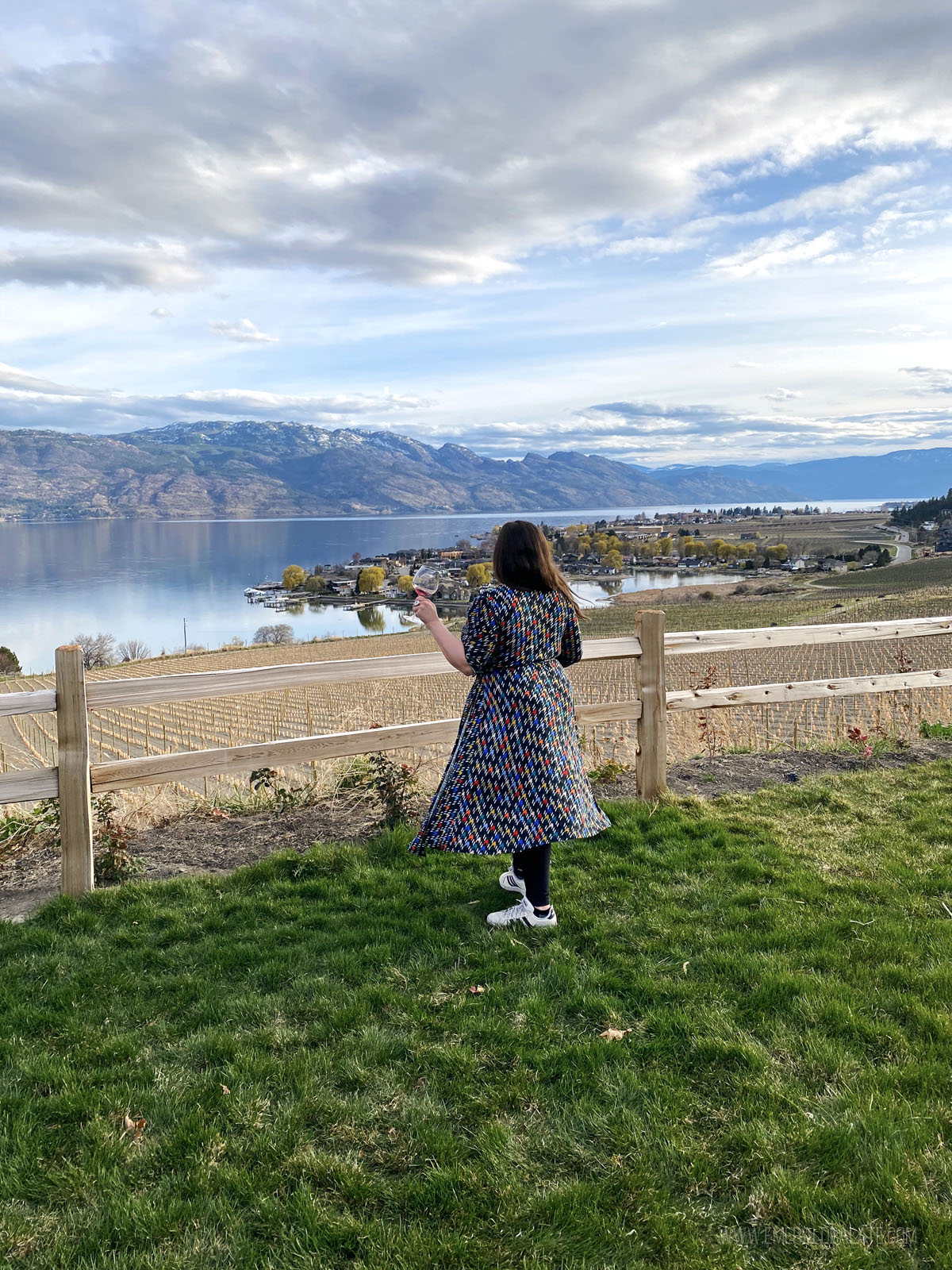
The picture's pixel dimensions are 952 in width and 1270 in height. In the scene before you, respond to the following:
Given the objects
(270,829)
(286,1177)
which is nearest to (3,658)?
(270,829)

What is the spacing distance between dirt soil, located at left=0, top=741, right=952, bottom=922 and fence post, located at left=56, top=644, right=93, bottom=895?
28 centimetres

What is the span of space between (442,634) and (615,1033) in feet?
5.91

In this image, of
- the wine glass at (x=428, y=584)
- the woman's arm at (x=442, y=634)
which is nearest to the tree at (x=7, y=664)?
the wine glass at (x=428, y=584)

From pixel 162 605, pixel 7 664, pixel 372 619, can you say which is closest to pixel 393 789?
pixel 7 664

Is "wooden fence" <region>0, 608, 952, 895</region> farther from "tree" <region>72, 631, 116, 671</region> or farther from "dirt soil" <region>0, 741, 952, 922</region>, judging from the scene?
"tree" <region>72, 631, 116, 671</region>

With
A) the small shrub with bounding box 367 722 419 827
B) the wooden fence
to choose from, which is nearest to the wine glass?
the wooden fence

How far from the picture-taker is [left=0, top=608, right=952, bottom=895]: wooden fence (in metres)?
4.28

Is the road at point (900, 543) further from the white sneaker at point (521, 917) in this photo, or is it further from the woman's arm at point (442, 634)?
A: the woman's arm at point (442, 634)

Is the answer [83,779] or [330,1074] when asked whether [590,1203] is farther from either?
[83,779]

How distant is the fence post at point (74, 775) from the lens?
13.9 feet

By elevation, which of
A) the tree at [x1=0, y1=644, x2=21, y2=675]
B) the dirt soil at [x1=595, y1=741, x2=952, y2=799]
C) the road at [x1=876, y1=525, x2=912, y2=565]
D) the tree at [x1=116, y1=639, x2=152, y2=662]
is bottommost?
the tree at [x1=116, y1=639, x2=152, y2=662]

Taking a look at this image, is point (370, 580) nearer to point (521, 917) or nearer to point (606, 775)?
point (606, 775)

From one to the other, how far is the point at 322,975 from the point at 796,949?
214 cm

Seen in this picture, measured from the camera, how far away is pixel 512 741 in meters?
3.80
